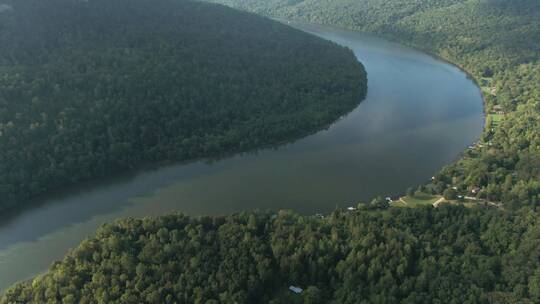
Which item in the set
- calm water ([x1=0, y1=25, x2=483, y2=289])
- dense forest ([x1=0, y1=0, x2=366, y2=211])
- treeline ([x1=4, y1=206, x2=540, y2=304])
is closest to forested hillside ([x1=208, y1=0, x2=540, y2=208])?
calm water ([x1=0, y1=25, x2=483, y2=289])

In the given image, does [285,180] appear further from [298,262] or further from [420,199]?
[298,262]

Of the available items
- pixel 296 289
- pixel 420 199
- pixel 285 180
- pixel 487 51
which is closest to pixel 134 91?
pixel 285 180

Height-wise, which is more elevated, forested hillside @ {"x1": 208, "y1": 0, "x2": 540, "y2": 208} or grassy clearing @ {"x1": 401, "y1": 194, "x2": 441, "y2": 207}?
forested hillside @ {"x1": 208, "y1": 0, "x2": 540, "y2": 208}

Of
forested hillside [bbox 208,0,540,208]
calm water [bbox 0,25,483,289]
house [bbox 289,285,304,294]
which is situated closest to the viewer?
house [bbox 289,285,304,294]

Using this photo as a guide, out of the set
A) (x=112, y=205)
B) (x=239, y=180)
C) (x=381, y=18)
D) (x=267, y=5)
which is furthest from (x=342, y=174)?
(x=267, y=5)

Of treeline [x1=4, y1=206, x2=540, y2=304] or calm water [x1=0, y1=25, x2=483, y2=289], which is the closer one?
treeline [x1=4, y1=206, x2=540, y2=304]

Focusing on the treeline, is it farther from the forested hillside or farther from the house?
the forested hillside
